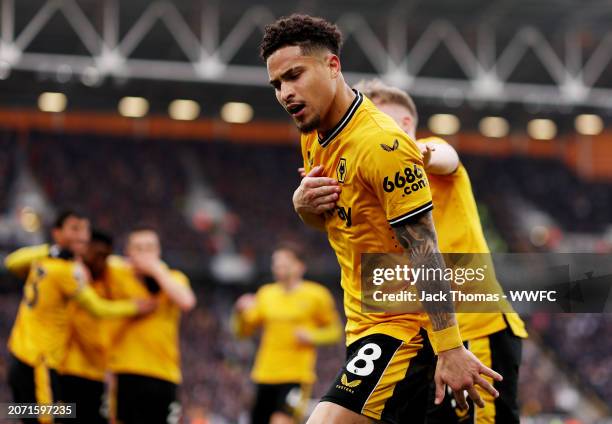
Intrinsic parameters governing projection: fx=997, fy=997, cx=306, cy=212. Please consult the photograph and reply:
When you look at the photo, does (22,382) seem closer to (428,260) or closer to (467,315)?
(467,315)

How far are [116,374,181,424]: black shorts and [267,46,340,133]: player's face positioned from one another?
4587 millimetres

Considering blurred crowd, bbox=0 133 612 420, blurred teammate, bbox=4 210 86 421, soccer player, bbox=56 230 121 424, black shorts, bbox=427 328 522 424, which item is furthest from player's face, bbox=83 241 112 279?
blurred crowd, bbox=0 133 612 420

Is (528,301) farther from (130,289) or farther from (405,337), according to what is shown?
(130,289)

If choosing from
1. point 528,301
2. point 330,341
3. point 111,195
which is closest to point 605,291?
point 528,301

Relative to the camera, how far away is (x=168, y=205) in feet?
→ 93.8

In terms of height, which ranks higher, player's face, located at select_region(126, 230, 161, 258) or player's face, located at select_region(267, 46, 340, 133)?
player's face, located at select_region(126, 230, 161, 258)

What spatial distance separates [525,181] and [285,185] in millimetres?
7857

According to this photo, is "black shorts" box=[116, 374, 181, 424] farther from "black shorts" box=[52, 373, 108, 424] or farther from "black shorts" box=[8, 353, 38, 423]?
"black shorts" box=[8, 353, 38, 423]

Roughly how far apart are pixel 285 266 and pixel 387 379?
256 inches

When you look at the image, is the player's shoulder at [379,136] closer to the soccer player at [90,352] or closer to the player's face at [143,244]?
the player's face at [143,244]

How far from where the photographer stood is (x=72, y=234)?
25.8 feet

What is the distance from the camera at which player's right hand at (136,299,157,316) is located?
826 centimetres

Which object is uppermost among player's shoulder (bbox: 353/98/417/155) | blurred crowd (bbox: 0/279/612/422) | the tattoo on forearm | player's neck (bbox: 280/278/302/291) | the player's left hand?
blurred crowd (bbox: 0/279/612/422)

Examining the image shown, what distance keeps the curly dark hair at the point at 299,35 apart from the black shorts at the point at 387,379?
4.34 ft
